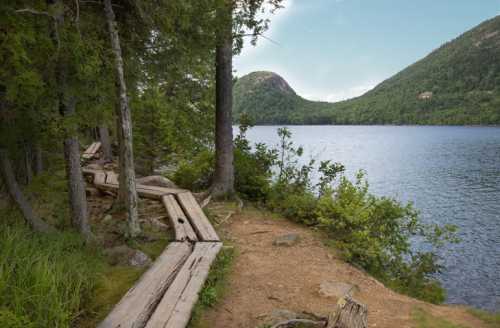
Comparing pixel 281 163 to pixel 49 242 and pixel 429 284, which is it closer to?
pixel 429 284

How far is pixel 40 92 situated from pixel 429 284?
8865mm

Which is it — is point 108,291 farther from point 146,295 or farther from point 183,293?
point 183,293

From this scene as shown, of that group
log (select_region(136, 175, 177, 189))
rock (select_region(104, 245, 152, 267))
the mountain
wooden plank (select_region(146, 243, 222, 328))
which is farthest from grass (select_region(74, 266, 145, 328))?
the mountain

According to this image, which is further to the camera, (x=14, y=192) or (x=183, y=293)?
(x=14, y=192)

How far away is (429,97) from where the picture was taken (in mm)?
128875

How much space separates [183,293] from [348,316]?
173 cm

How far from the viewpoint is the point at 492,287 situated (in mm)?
9570

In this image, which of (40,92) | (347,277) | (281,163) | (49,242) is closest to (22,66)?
(40,92)

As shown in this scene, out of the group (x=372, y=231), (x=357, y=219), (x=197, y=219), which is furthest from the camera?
(x=372, y=231)

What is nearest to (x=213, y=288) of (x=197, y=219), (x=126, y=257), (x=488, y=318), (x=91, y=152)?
(x=126, y=257)

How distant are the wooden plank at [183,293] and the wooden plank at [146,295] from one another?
8 cm

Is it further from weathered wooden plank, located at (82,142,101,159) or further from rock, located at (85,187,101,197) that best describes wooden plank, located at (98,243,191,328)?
weathered wooden plank, located at (82,142,101,159)

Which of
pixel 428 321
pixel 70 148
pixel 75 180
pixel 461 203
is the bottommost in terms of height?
pixel 461 203

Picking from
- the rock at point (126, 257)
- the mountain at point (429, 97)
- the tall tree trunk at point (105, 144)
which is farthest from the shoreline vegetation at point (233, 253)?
the mountain at point (429, 97)
